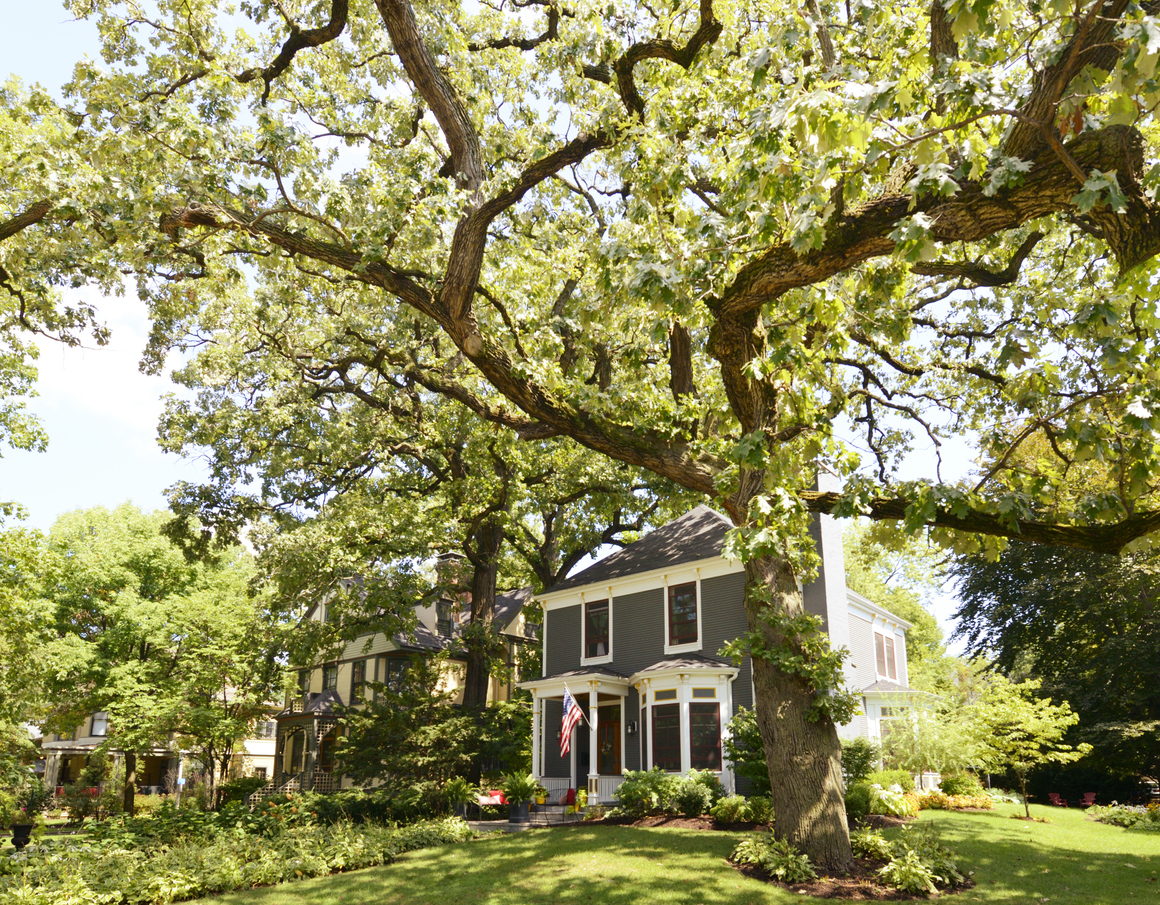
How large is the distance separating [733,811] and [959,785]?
760 centimetres

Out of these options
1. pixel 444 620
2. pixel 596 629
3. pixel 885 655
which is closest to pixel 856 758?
pixel 885 655

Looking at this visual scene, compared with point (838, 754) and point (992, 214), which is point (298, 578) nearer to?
point (838, 754)

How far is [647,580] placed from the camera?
21.1 meters

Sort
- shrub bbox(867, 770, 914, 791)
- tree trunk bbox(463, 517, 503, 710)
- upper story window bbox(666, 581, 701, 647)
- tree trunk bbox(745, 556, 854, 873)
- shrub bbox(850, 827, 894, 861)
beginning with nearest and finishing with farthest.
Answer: tree trunk bbox(745, 556, 854, 873)
shrub bbox(850, 827, 894, 861)
shrub bbox(867, 770, 914, 791)
upper story window bbox(666, 581, 701, 647)
tree trunk bbox(463, 517, 503, 710)

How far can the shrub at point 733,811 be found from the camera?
13.7 meters

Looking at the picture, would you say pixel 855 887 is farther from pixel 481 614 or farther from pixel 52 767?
pixel 52 767

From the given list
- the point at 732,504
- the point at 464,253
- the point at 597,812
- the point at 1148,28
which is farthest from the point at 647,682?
the point at 1148,28

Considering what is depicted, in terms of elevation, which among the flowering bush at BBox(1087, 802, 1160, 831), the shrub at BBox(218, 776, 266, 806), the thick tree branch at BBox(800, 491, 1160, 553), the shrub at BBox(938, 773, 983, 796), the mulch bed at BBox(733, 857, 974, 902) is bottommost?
the shrub at BBox(218, 776, 266, 806)

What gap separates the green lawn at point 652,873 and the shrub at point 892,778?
1914 mm

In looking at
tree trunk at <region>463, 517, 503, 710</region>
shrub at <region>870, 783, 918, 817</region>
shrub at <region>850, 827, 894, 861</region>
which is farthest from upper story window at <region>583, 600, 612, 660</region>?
shrub at <region>850, 827, 894, 861</region>

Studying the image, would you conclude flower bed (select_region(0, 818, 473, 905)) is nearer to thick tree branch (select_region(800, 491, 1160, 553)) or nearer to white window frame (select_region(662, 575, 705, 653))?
white window frame (select_region(662, 575, 705, 653))

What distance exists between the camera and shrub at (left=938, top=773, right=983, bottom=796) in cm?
1788

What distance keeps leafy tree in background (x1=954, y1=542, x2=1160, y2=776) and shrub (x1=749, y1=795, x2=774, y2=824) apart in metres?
12.3

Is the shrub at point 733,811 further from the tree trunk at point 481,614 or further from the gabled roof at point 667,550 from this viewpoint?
the tree trunk at point 481,614
